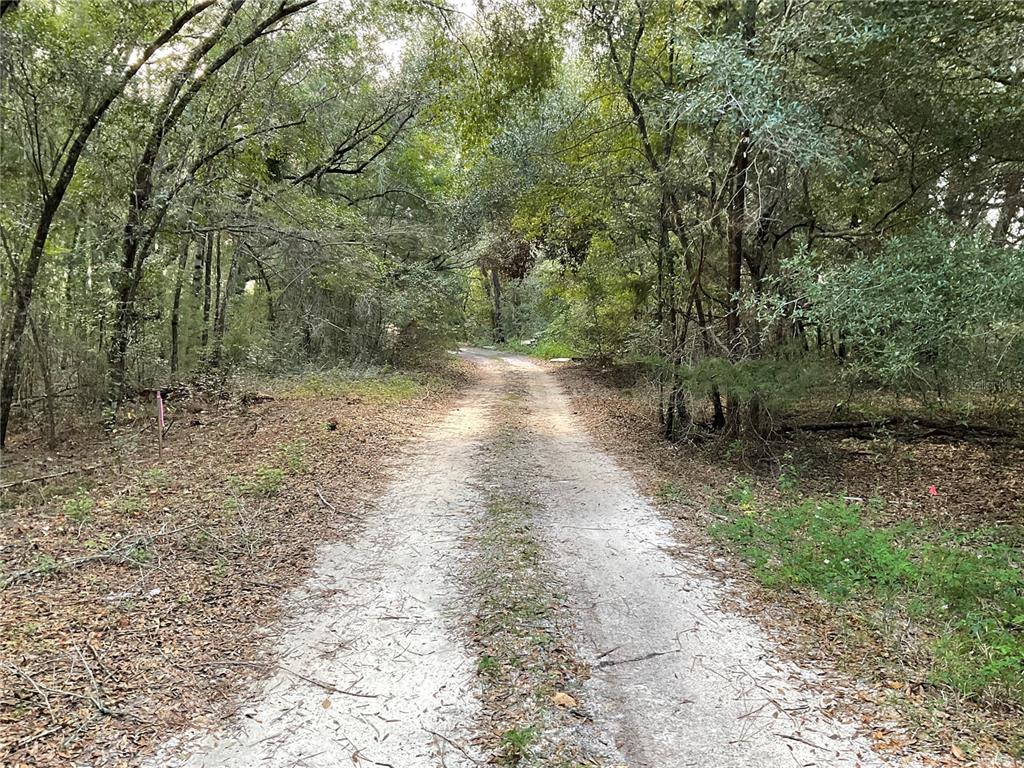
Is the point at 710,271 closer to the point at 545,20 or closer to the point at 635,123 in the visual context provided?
the point at 635,123

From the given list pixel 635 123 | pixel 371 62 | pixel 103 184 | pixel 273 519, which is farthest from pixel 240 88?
pixel 273 519

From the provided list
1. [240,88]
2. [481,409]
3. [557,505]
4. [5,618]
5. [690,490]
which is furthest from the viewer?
[481,409]

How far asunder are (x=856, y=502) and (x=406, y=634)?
5.99m

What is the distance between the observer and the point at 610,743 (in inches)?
119

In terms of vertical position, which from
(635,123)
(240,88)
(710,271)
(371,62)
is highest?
(371,62)

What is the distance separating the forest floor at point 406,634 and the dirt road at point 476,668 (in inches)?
0.7

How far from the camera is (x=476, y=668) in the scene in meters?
3.65

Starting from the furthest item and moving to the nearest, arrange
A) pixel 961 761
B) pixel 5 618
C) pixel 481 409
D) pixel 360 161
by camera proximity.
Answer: pixel 360 161, pixel 481 409, pixel 5 618, pixel 961 761

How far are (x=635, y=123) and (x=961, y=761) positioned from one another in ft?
31.2

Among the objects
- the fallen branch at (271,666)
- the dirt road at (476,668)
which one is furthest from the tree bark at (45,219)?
the fallen branch at (271,666)

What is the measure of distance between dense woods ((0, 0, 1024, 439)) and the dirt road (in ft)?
11.0

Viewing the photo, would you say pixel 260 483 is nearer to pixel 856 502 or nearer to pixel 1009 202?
pixel 856 502

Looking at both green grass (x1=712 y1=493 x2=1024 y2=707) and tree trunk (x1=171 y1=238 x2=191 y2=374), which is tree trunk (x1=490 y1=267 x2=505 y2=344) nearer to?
tree trunk (x1=171 y1=238 x2=191 y2=374)

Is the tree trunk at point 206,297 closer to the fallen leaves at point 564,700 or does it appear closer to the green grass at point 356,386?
the green grass at point 356,386
